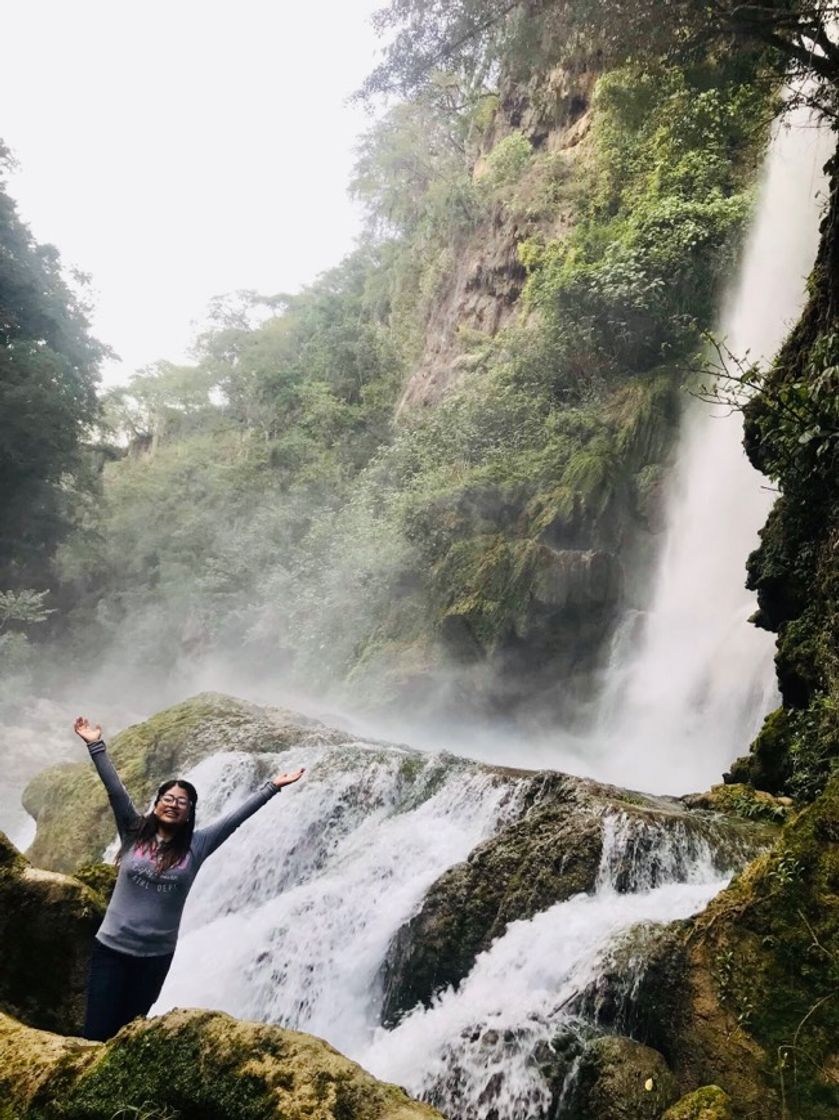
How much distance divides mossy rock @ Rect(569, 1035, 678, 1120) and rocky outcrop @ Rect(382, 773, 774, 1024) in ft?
3.88

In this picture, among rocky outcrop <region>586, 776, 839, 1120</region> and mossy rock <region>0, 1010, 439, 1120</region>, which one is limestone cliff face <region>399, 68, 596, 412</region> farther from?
mossy rock <region>0, 1010, 439, 1120</region>

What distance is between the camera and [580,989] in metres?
4.23

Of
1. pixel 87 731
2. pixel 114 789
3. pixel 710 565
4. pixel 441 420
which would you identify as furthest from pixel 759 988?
pixel 441 420

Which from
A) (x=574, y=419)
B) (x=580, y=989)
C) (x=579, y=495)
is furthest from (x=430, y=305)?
(x=580, y=989)

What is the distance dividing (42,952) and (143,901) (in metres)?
1.25

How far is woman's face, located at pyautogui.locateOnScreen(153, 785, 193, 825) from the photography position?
2848mm

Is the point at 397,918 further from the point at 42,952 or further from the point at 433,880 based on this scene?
the point at 42,952

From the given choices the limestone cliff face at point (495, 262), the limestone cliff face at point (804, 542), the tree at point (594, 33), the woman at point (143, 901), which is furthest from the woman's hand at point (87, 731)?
the limestone cliff face at point (495, 262)

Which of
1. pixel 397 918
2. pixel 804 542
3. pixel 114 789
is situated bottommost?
pixel 114 789

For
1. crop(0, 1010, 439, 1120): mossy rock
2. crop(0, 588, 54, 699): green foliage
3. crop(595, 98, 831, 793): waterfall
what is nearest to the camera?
crop(0, 1010, 439, 1120): mossy rock

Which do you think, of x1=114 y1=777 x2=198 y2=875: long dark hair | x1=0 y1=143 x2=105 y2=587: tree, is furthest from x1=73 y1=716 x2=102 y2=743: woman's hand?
x1=0 y1=143 x2=105 y2=587: tree

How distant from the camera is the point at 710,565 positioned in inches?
508

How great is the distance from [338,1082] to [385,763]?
571cm

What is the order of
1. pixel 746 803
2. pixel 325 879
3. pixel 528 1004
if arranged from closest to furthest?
pixel 528 1004 → pixel 746 803 → pixel 325 879
